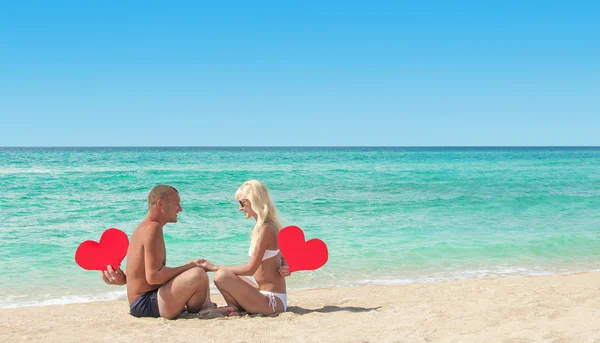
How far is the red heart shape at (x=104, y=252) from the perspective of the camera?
16.6 ft

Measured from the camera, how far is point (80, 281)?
7.51m

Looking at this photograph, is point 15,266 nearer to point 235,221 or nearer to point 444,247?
point 235,221

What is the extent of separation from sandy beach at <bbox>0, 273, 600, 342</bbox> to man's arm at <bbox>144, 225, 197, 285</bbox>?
43 cm

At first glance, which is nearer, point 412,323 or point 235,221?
point 412,323

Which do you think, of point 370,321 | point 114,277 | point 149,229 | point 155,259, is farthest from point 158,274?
point 370,321

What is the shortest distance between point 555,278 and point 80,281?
6591 mm

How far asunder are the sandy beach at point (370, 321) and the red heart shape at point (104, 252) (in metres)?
0.54


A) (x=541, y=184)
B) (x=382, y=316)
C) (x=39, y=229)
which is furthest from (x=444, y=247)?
(x=541, y=184)

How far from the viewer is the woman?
15.6 feet

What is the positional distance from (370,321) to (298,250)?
949 mm

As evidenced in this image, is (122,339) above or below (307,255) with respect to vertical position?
below

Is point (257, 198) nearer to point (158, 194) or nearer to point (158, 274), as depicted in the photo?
point (158, 194)

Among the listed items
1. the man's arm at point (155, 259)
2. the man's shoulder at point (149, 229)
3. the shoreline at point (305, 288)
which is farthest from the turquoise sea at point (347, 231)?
the man's shoulder at point (149, 229)

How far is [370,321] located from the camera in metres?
4.89
